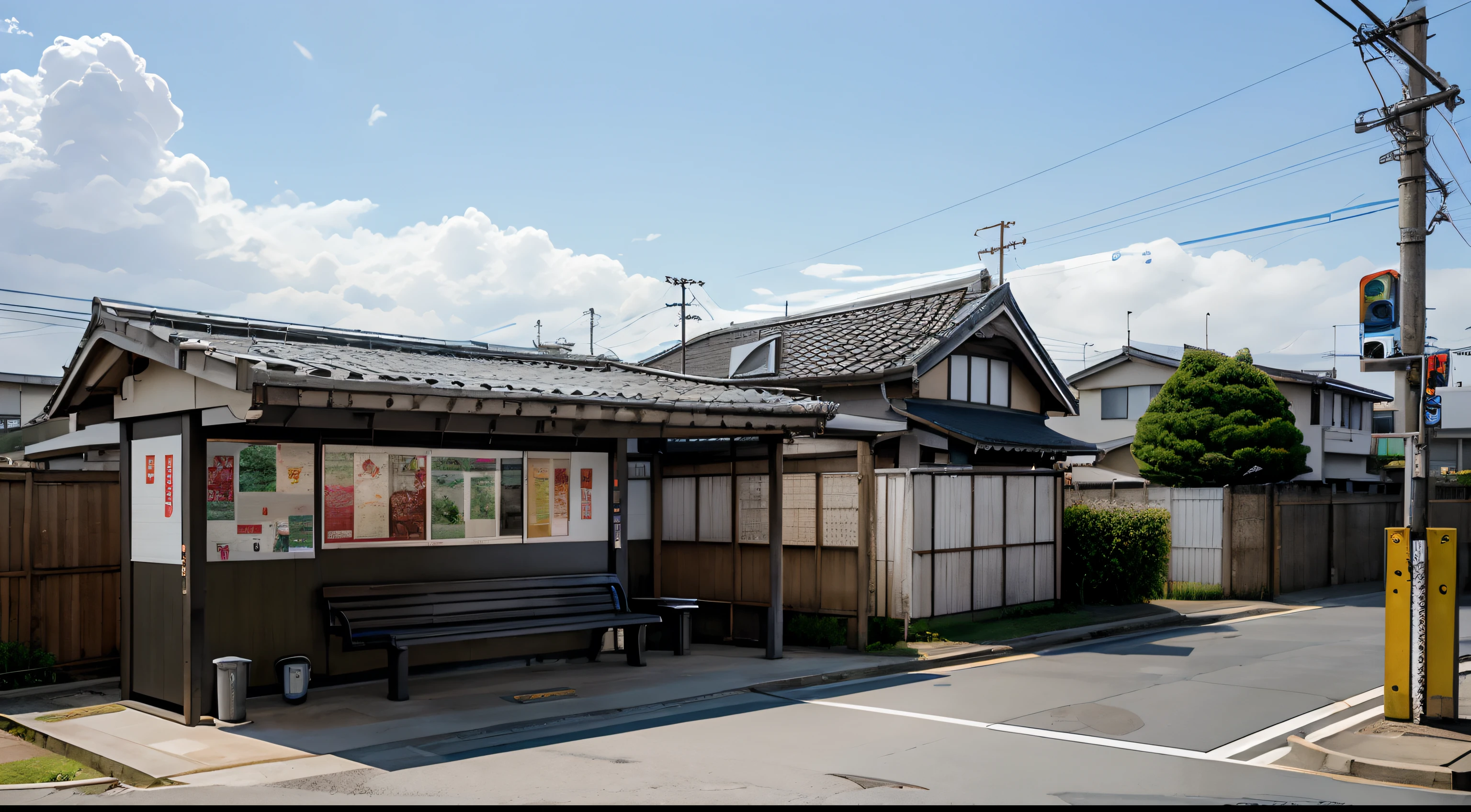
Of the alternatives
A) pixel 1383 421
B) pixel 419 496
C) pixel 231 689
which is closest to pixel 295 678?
pixel 231 689

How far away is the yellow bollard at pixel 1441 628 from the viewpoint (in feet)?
29.6

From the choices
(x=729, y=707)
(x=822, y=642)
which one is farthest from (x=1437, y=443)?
(x=729, y=707)

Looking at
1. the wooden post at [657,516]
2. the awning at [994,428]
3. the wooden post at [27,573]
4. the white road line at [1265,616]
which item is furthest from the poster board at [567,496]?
the white road line at [1265,616]

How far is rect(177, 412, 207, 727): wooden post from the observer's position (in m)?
9.16

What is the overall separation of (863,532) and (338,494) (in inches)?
258

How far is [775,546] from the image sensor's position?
13.1 metres

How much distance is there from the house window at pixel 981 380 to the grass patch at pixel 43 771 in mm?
17357

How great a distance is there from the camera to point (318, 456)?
10.6m

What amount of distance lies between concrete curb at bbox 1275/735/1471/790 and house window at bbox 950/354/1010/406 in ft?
46.1

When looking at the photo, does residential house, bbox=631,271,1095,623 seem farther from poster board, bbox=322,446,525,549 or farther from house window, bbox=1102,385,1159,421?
house window, bbox=1102,385,1159,421

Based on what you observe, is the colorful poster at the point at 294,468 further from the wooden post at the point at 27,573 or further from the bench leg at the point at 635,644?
the bench leg at the point at 635,644

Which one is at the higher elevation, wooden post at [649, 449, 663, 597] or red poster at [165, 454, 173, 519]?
red poster at [165, 454, 173, 519]

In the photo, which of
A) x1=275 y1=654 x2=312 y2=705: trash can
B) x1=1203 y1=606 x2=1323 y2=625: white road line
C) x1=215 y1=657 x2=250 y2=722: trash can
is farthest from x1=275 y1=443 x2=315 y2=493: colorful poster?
x1=1203 y1=606 x2=1323 y2=625: white road line

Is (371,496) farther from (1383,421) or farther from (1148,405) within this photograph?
(1383,421)
